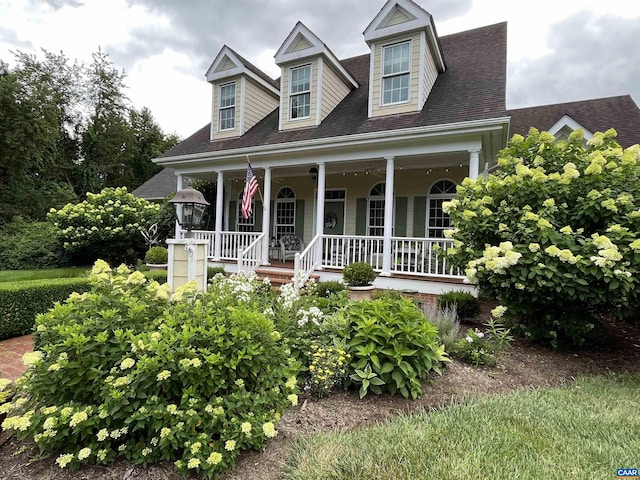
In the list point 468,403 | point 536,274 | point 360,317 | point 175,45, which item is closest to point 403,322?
point 360,317

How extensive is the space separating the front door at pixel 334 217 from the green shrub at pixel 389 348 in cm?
725

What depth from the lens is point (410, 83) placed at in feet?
25.8

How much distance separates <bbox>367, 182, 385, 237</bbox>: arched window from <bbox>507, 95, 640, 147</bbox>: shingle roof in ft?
17.4

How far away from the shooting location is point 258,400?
2117mm

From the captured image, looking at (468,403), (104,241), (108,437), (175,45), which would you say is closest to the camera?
(108,437)

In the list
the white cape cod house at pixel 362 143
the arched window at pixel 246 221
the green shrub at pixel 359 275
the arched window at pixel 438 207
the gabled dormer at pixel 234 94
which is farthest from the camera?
the arched window at pixel 246 221

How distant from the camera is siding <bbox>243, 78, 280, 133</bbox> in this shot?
34.6 feet

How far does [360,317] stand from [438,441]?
4.02 feet

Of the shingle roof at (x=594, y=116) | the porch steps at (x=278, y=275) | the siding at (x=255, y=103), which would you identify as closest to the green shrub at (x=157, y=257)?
the porch steps at (x=278, y=275)

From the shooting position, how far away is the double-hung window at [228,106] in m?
10.6

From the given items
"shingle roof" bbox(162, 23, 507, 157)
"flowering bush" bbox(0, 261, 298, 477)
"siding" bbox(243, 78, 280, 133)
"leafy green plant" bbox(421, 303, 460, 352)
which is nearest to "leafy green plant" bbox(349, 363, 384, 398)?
"flowering bush" bbox(0, 261, 298, 477)

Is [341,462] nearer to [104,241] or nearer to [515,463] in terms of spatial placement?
[515,463]

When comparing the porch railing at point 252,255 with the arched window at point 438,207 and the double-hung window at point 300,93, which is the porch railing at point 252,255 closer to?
the double-hung window at point 300,93

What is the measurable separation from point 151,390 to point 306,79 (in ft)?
29.8
